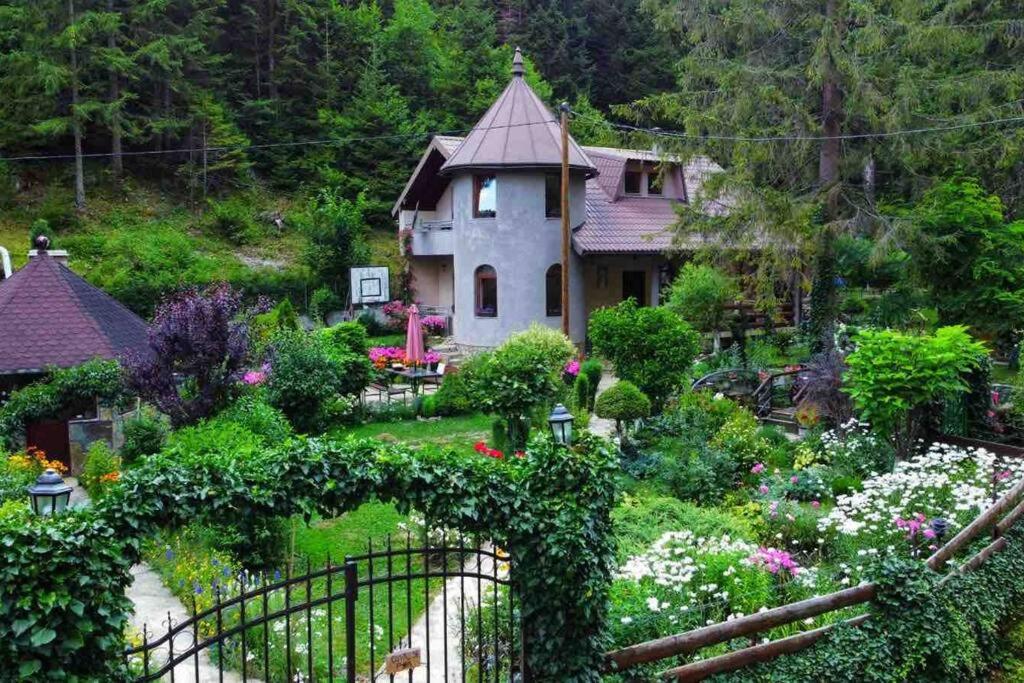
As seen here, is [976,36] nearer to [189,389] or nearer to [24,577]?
[189,389]

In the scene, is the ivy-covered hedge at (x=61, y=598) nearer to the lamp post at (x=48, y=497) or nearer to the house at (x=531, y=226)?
the lamp post at (x=48, y=497)

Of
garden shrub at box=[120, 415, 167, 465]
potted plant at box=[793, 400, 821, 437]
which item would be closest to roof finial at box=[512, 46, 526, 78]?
potted plant at box=[793, 400, 821, 437]

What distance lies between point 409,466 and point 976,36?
1908cm

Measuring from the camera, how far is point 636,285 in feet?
92.2

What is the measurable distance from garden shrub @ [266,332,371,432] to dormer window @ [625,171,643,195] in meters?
14.7

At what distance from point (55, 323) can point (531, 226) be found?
13242 millimetres

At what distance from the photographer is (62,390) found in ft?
48.1

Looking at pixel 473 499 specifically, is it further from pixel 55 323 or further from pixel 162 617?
pixel 55 323

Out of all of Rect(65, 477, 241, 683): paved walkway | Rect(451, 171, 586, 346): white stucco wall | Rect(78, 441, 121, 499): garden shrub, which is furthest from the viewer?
Rect(451, 171, 586, 346): white stucco wall

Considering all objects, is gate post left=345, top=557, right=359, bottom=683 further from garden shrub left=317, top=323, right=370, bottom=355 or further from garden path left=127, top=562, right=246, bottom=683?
garden shrub left=317, top=323, right=370, bottom=355

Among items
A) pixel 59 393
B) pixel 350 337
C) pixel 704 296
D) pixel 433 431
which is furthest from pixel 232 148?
pixel 59 393

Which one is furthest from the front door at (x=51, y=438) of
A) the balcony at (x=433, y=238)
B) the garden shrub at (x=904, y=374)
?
the balcony at (x=433, y=238)

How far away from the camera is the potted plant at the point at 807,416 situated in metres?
15.3

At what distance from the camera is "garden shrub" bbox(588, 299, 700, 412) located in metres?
15.7
